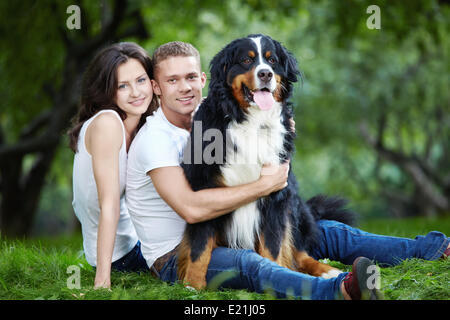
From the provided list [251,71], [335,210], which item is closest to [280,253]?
[335,210]

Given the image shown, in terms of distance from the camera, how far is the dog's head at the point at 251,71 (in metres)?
2.71

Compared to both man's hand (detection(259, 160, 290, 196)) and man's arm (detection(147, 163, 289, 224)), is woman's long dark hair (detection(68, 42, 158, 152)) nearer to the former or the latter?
man's arm (detection(147, 163, 289, 224))

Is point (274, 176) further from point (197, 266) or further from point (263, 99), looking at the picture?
point (197, 266)

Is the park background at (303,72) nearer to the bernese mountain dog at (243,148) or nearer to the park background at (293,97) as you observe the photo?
the park background at (293,97)

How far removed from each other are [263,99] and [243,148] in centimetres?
29

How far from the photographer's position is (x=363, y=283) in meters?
2.16

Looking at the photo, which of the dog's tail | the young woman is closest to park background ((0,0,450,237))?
the dog's tail

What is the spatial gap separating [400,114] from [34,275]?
414 inches

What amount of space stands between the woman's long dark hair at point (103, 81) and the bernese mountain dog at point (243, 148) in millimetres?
511

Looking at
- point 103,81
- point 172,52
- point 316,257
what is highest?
point 172,52

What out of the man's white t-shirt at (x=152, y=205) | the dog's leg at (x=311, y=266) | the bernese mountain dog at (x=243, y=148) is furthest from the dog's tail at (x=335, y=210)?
the man's white t-shirt at (x=152, y=205)

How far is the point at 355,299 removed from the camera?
219 centimetres

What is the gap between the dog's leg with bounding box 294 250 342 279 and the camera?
279 centimetres
